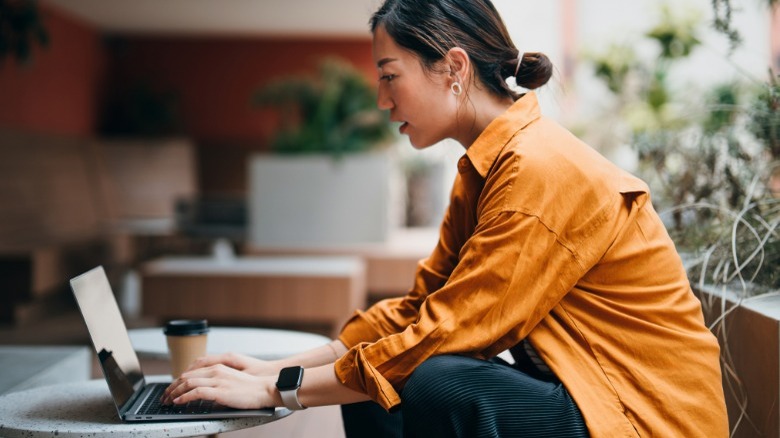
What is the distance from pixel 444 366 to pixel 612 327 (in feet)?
0.87

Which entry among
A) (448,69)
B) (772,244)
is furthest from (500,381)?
(772,244)

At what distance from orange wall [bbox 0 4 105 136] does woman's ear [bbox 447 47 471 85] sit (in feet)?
19.0

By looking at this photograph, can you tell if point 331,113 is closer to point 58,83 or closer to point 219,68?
point 58,83

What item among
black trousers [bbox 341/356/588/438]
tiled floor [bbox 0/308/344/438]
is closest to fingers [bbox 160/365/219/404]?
black trousers [bbox 341/356/588/438]

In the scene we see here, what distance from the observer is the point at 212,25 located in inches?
368

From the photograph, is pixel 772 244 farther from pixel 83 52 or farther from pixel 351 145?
pixel 83 52

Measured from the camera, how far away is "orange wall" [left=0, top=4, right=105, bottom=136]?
7098mm

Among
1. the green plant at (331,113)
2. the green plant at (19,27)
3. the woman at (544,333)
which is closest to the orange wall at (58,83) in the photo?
the green plant at (331,113)

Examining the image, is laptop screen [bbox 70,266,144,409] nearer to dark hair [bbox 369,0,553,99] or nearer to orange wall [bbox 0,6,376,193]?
dark hair [bbox 369,0,553,99]

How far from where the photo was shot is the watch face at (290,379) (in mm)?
1291

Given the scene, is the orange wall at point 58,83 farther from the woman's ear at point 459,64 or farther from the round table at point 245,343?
the woman's ear at point 459,64

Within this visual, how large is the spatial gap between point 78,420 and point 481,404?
1.99 ft

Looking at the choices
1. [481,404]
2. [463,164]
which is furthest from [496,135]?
[481,404]

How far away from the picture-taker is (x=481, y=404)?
1.20m
